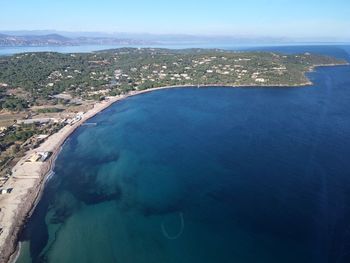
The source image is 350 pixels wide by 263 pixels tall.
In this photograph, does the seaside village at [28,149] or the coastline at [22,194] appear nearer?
the coastline at [22,194]

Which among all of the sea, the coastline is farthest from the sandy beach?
the sea

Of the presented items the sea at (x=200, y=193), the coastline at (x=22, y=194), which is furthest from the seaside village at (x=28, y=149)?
the sea at (x=200, y=193)

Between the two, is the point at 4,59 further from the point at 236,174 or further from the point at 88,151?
the point at 236,174

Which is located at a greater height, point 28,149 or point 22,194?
point 22,194

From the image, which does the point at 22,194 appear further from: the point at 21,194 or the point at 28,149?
the point at 28,149

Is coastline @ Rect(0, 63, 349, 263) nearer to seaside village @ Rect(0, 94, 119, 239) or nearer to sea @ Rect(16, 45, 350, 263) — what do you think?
seaside village @ Rect(0, 94, 119, 239)

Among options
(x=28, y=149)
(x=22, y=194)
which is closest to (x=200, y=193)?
(x=22, y=194)

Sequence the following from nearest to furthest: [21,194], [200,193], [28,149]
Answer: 1. [21,194]
2. [200,193]
3. [28,149]

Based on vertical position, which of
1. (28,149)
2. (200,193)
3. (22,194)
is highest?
(200,193)

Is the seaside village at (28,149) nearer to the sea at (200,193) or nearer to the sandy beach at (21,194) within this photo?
the sandy beach at (21,194)
